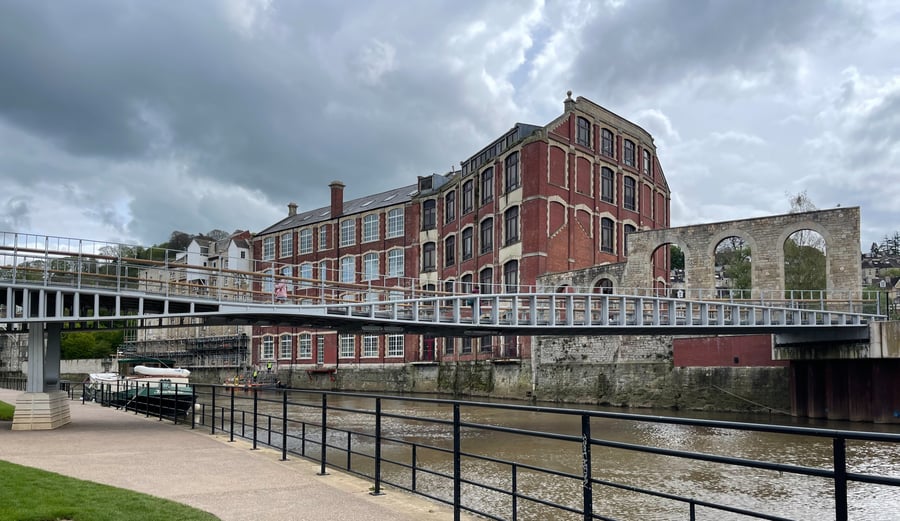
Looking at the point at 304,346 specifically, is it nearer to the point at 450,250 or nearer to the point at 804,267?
the point at 450,250

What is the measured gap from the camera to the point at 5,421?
18.9 metres

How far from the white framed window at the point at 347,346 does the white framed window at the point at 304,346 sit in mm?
3831

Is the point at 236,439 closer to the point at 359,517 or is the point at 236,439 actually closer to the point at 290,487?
the point at 290,487

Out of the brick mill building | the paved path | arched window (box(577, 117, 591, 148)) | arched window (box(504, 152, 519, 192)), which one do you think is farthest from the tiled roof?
the paved path

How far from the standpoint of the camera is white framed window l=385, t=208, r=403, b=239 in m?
53.2

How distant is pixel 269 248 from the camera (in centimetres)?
6512

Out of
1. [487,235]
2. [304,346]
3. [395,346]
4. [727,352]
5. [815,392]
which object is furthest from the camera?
[304,346]

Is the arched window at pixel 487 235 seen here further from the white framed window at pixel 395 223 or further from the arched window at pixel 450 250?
the white framed window at pixel 395 223

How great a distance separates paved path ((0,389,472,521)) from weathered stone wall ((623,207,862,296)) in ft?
85.3

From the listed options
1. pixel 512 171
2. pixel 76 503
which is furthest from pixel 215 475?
pixel 512 171

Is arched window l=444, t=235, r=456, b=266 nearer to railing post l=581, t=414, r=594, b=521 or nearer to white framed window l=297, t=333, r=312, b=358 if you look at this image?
white framed window l=297, t=333, r=312, b=358

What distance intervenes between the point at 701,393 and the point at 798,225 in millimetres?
8900

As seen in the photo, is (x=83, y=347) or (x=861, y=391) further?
(x=83, y=347)

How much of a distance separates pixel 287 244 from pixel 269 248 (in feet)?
10.3
